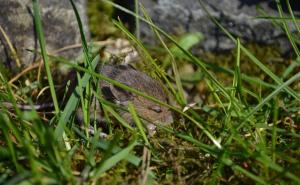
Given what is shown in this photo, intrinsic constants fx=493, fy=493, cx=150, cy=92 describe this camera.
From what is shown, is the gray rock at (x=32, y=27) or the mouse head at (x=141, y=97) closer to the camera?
the mouse head at (x=141, y=97)

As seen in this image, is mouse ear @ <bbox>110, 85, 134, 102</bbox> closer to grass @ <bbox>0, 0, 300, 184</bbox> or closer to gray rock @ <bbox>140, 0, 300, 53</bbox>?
grass @ <bbox>0, 0, 300, 184</bbox>

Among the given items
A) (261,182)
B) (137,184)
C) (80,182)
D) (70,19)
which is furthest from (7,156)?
(70,19)

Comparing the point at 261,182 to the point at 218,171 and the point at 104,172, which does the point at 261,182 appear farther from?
the point at 104,172

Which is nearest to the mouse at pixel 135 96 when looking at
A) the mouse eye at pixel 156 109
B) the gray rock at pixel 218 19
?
the mouse eye at pixel 156 109

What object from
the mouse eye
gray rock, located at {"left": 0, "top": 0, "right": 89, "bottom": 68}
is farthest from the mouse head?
gray rock, located at {"left": 0, "top": 0, "right": 89, "bottom": 68}

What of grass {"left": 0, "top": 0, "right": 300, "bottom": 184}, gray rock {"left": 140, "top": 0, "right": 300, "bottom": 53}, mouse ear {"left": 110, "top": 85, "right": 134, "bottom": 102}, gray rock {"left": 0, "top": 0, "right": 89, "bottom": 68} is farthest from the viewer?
gray rock {"left": 140, "top": 0, "right": 300, "bottom": 53}

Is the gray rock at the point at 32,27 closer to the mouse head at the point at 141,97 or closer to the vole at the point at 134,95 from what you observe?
the vole at the point at 134,95
